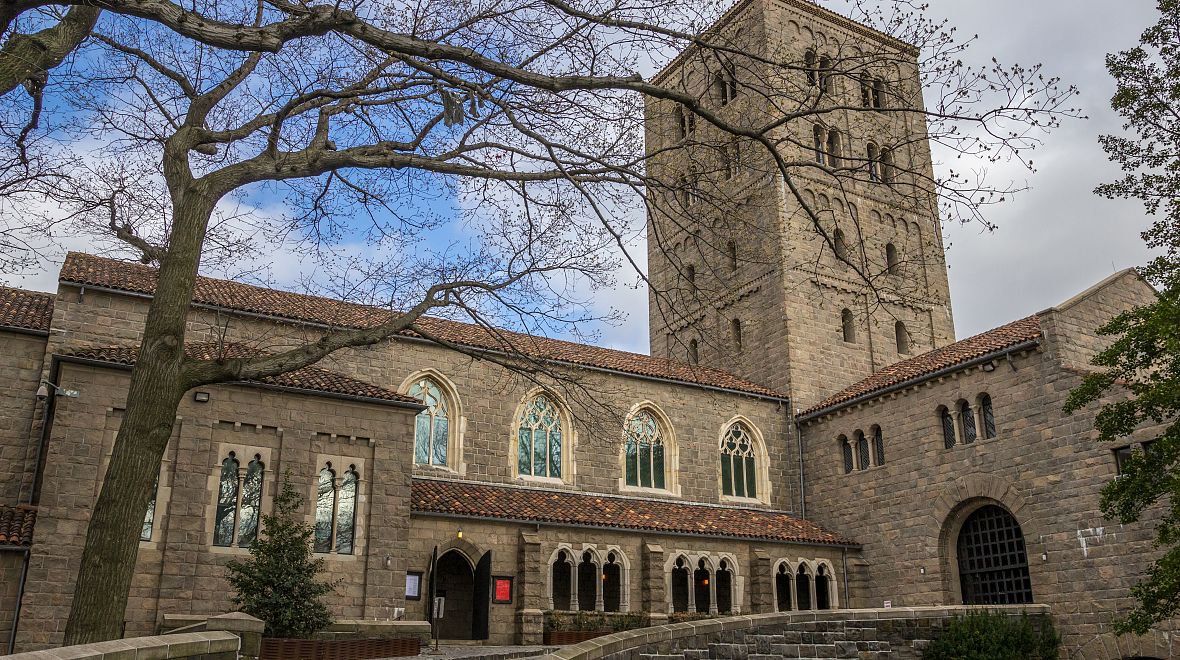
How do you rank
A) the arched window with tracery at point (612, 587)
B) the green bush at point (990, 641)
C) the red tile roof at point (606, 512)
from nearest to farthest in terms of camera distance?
the green bush at point (990, 641) → the red tile roof at point (606, 512) → the arched window with tracery at point (612, 587)

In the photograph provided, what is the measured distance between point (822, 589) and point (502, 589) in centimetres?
1135

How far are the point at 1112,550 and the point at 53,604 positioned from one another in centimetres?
2283

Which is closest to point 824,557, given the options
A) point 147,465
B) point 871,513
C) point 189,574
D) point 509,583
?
point 871,513

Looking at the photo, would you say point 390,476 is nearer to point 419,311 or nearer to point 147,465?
point 419,311

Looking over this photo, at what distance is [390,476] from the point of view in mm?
22094

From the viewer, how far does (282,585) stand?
17797 mm

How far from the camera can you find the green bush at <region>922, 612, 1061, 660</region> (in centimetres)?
1944

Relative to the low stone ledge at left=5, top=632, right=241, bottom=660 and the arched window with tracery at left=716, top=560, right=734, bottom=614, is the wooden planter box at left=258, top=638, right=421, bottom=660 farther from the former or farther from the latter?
the arched window with tracery at left=716, top=560, right=734, bottom=614

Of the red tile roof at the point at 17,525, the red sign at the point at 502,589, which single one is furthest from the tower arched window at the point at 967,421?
the red tile roof at the point at 17,525

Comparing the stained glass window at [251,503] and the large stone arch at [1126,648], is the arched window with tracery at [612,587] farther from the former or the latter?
the large stone arch at [1126,648]

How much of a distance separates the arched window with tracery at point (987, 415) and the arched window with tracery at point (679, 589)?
9.35 metres

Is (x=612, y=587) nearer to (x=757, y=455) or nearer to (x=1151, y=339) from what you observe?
(x=757, y=455)

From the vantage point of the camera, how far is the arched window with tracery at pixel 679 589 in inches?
1115

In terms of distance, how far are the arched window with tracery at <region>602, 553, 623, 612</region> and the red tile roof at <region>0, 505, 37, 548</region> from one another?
14292 mm
